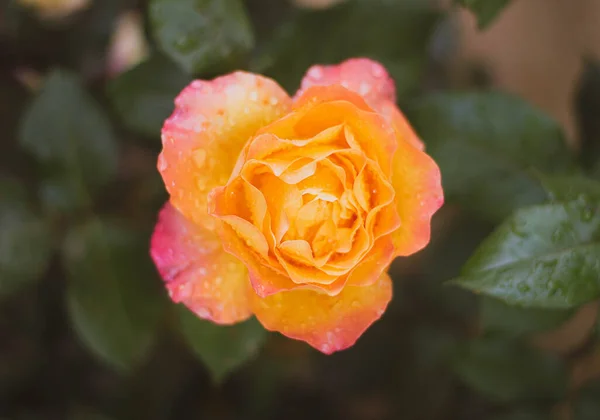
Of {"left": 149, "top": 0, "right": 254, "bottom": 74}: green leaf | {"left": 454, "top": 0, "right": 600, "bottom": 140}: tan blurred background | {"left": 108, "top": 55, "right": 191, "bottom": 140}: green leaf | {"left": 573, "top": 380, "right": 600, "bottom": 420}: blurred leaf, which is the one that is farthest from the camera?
{"left": 454, "top": 0, "right": 600, "bottom": 140}: tan blurred background

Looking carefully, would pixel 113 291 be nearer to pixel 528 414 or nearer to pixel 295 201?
pixel 295 201

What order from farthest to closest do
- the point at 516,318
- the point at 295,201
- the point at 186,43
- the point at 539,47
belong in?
the point at 539,47 < the point at 516,318 < the point at 186,43 < the point at 295,201

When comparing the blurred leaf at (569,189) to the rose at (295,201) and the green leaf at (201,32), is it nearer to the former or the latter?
the rose at (295,201)

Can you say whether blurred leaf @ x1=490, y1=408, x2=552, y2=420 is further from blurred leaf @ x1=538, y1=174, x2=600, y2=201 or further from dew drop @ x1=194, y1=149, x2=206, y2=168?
dew drop @ x1=194, y1=149, x2=206, y2=168

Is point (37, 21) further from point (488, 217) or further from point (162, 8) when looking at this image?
point (488, 217)

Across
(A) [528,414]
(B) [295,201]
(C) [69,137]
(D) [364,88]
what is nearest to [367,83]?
(D) [364,88]

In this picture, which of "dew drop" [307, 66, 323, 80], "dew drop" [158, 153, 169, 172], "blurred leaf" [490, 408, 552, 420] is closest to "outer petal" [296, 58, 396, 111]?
"dew drop" [307, 66, 323, 80]

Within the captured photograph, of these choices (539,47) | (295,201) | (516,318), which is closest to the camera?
(295,201)

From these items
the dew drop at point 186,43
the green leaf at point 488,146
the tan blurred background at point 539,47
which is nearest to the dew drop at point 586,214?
the green leaf at point 488,146
